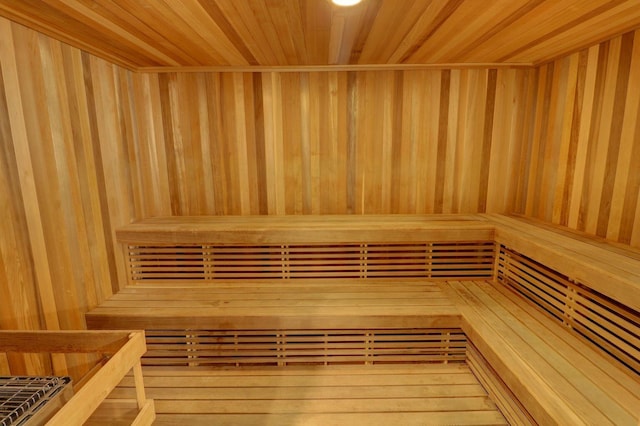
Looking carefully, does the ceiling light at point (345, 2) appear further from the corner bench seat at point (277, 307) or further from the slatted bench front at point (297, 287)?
the corner bench seat at point (277, 307)

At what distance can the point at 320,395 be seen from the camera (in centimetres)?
188

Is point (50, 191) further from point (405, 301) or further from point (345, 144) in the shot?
point (405, 301)

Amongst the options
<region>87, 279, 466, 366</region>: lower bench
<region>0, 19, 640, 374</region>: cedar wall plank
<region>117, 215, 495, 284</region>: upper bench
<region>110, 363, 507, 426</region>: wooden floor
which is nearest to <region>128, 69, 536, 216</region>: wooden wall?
<region>0, 19, 640, 374</region>: cedar wall plank

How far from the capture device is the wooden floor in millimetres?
1715

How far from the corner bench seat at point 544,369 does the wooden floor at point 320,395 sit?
0.67 feet

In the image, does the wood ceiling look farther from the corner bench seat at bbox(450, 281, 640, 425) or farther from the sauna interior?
the corner bench seat at bbox(450, 281, 640, 425)

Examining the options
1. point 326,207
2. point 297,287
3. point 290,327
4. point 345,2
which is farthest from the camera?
point 326,207

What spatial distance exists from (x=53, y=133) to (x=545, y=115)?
346 centimetres

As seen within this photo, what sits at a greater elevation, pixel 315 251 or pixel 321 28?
pixel 321 28

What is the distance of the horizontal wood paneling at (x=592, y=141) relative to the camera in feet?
6.45

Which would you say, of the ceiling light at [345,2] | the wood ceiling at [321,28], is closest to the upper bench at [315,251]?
the wood ceiling at [321,28]

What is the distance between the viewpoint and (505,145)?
2867 millimetres

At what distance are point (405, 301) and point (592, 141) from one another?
5.47 ft

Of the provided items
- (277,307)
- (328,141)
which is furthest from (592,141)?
(277,307)
